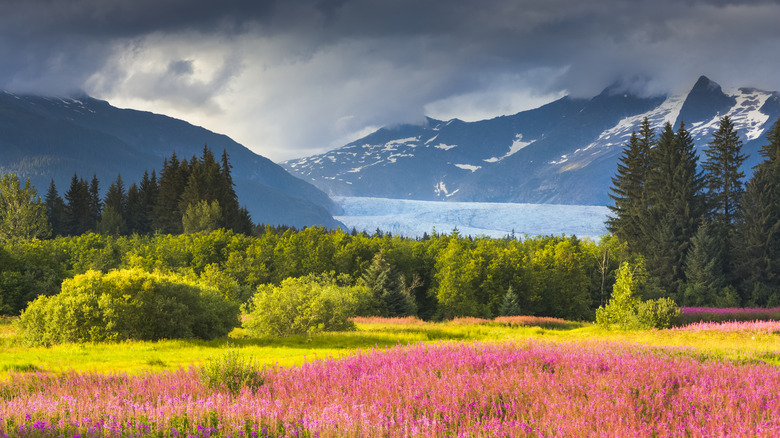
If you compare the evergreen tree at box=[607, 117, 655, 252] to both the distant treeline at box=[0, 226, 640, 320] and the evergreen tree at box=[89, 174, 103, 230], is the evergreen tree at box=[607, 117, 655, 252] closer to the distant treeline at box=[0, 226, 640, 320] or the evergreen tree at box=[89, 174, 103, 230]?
the distant treeline at box=[0, 226, 640, 320]

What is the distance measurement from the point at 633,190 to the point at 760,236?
1700 centimetres

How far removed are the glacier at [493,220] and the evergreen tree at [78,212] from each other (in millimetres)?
64709

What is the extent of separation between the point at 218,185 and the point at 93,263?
33495 mm

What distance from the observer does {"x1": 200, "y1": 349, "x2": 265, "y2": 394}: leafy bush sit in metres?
8.18

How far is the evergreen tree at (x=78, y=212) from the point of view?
108000 millimetres

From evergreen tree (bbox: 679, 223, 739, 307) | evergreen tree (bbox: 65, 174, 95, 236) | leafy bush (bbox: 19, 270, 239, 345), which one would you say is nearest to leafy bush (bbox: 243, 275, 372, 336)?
leafy bush (bbox: 19, 270, 239, 345)

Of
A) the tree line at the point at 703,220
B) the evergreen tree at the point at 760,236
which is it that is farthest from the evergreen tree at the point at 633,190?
the evergreen tree at the point at 760,236

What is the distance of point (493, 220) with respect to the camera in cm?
14862

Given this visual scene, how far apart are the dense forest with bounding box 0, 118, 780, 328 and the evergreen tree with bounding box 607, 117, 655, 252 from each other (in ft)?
0.64

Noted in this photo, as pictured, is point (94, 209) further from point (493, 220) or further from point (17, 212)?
point (493, 220)

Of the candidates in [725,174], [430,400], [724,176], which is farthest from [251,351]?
[724,176]

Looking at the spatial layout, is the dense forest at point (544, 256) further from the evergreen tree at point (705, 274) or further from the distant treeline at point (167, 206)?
the distant treeline at point (167, 206)

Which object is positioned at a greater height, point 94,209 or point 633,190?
point 633,190

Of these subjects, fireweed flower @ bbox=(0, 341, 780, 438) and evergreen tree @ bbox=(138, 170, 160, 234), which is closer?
fireweed flower @ bbox=(0, 341, 780, 438)
